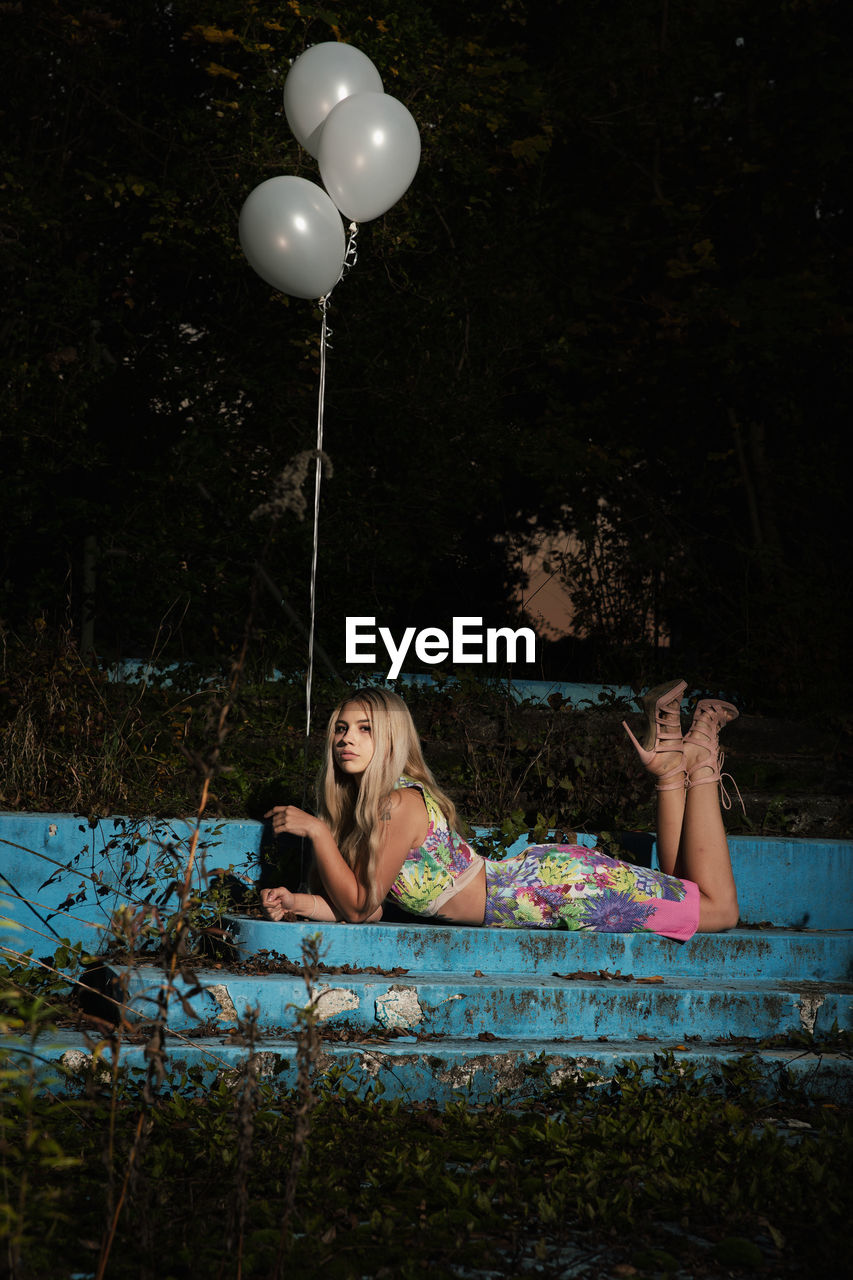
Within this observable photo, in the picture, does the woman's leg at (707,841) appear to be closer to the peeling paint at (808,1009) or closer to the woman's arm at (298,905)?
the peeling paint at (808,1009)

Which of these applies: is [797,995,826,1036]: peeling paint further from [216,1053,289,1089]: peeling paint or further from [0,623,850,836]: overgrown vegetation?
[216,1053,289,1089]: peeling paint

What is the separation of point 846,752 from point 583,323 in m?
5.44

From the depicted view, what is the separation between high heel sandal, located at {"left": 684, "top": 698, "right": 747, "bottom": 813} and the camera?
4.56 m

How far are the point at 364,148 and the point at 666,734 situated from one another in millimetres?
2824

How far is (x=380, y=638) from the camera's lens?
9453mm

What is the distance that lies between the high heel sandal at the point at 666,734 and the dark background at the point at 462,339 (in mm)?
3755

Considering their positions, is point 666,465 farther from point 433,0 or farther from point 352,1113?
point 352,1113

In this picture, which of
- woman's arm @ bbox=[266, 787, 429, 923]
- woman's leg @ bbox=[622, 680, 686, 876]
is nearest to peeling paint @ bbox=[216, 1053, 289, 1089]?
woman's arm @ bbox=[266, 787, 429, 923]

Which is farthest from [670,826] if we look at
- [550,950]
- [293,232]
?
[293,232]

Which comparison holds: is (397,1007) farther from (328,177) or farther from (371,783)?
(328,177)

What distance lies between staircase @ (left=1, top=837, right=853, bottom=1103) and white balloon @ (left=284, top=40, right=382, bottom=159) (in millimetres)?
3582

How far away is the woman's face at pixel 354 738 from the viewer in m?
4.15

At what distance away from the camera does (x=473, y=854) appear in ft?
14.4

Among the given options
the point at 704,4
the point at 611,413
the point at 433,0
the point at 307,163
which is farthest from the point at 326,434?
the point at 704,4
